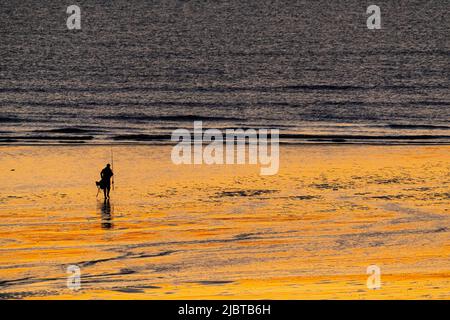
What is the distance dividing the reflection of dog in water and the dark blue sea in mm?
16061

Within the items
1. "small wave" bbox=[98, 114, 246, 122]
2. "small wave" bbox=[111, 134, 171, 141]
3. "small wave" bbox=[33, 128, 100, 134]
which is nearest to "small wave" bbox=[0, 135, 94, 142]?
"small wave" bbox=[111, 134, 171, 141]

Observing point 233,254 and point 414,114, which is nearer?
point 233,254

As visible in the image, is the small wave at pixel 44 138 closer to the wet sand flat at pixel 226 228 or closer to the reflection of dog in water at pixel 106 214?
the wet sand flat at pixel 226 228

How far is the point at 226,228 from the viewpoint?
28.1 m

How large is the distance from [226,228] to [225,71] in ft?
196

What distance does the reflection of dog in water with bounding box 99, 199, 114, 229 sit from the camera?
2834 centimetres

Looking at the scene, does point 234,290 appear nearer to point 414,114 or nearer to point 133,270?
point 133,270

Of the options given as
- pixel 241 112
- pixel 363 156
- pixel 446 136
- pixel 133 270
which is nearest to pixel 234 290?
pixel 133 270

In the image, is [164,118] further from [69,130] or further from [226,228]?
[226,228]

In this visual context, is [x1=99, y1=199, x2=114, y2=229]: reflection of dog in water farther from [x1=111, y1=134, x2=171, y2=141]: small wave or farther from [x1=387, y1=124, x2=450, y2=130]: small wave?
[x1=387, y1=124, x2=450, y2=130]: small wave

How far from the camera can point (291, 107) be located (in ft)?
216

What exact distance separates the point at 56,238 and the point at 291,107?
40312 mm

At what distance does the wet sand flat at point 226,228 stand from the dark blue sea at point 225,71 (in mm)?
10409

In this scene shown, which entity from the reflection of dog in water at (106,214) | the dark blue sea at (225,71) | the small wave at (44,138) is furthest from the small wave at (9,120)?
the reflection of dog in water at (106,214)
